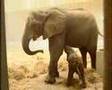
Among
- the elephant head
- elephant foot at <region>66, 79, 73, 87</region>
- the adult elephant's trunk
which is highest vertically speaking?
the elephant head

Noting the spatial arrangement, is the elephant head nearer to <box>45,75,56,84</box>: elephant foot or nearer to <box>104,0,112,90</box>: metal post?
<box>45,75,56,84</box>: elephant foot

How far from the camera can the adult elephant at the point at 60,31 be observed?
52.2 inches

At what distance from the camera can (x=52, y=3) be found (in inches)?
52.1

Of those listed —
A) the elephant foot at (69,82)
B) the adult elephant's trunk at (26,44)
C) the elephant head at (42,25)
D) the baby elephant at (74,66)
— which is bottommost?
the elephant foot at (69,82)

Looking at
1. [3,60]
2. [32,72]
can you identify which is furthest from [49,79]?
[3,60]

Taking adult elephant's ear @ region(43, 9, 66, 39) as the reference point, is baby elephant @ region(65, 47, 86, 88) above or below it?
below

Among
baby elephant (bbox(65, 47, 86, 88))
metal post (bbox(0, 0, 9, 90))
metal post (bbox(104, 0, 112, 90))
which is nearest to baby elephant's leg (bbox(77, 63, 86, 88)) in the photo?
baby elephant (bbox(65, 47, 86, 88))

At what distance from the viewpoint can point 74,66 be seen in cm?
130

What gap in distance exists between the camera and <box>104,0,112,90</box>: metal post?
1174mm

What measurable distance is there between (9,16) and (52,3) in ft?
0.47

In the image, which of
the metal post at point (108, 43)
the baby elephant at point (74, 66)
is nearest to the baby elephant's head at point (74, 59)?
the baby elephant at point (74, 66)

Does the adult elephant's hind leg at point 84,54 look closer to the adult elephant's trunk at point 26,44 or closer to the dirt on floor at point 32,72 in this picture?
the dirt on floor at point 32,72

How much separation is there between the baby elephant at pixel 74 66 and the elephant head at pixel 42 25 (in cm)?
8

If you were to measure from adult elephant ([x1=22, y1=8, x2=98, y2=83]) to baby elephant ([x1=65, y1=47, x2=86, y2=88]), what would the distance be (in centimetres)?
2
